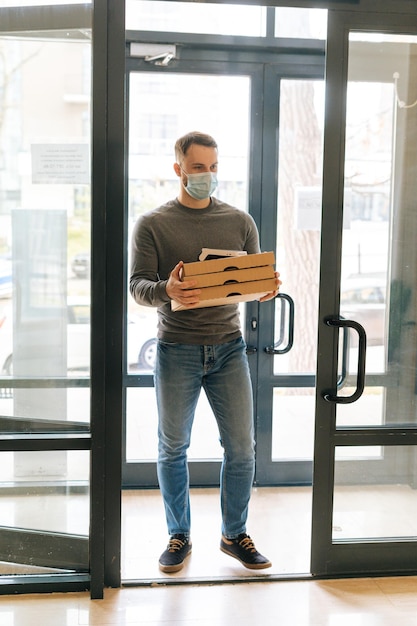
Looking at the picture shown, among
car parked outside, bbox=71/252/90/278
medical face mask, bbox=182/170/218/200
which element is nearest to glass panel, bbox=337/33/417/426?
medical face mask, bbox=182/170/218/200

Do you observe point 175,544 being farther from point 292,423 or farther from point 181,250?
point 292,423

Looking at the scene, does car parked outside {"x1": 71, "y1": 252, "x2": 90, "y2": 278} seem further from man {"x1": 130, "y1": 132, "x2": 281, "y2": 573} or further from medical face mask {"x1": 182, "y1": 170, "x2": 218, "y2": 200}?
medical face mask {"x1": 182, "y1": 170, "x2": 218, "y2": 200}

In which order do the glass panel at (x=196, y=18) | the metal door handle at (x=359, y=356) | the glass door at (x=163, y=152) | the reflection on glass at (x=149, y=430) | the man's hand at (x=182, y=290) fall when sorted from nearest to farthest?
the man's hand at (x=182, y=290) < the metal door handle at (x=359, y=356) < the glass panel at (x=196, y=18) < the glass door at (x=163, y=152) < the reflection on glass at (x=149, y=430)

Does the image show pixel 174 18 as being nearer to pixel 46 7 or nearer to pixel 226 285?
pixel 46 7

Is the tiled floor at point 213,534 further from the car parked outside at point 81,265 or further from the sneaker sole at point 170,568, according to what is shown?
the car parked outside at point 81,265

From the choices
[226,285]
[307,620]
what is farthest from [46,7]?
[307,620]

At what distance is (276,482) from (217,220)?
1.72 meters

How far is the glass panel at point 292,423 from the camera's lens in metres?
4.12

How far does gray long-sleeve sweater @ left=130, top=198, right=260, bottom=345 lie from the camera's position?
292cm

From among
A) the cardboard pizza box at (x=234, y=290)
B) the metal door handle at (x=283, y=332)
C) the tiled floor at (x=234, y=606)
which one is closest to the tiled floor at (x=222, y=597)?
the tiled floor at (x=234, y=606)

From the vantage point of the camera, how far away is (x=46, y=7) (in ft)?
8.92

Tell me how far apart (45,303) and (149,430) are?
1.44 m

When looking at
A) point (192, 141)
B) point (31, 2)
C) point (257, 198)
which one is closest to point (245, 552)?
point (192, 141)

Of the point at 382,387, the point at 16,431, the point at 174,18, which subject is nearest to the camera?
the point at 16,431
